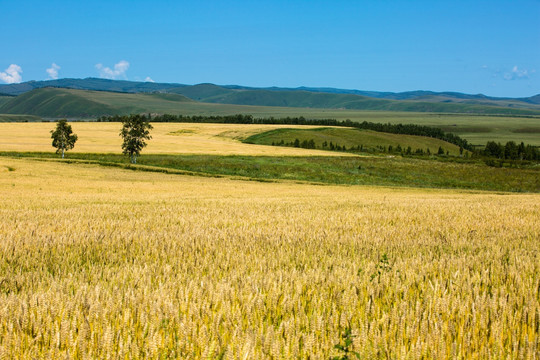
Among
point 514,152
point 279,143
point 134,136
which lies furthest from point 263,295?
point 514,152

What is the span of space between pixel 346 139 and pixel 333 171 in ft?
215

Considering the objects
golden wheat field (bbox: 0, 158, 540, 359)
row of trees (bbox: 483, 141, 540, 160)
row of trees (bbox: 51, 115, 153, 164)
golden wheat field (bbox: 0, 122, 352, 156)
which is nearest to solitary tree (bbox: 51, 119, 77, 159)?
row of trees (bbox: 51, 115, 153, 164)

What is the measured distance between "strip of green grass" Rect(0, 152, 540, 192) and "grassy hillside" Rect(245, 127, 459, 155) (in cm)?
4135

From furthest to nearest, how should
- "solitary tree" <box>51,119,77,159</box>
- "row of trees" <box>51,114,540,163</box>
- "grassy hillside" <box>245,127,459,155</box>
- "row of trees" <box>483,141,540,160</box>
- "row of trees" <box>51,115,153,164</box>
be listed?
"row of trees" <box>483,141,540,160</box> → "grassy hillside" <box>245,127,459,155</box> → "solitary tree" <box>51,119,77,159</box> → "row of trees" <box>51,114,540,163</box> → "row of trees" <box>51,115,153,164</box>

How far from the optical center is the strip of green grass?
56.5 metres

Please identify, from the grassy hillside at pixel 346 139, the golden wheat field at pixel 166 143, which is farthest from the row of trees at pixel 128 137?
the grassy hillside at pixel 346 139

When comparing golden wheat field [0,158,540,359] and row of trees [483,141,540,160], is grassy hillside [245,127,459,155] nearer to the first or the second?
row of trees [483,141,540,160]

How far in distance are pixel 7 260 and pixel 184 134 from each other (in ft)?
364

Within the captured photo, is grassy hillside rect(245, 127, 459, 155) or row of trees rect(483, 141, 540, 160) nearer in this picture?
grassy hillside rect(245, 127, 459, 155)

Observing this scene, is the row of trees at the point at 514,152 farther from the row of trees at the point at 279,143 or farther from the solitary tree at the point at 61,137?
the solitary tree at the point at 61,137

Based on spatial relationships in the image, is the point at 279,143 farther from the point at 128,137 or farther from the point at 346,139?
the point at 128,137

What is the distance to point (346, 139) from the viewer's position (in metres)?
125

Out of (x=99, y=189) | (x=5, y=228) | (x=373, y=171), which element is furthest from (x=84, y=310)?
(x=373, y=171)

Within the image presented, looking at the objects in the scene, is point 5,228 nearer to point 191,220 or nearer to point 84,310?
point 191,220
